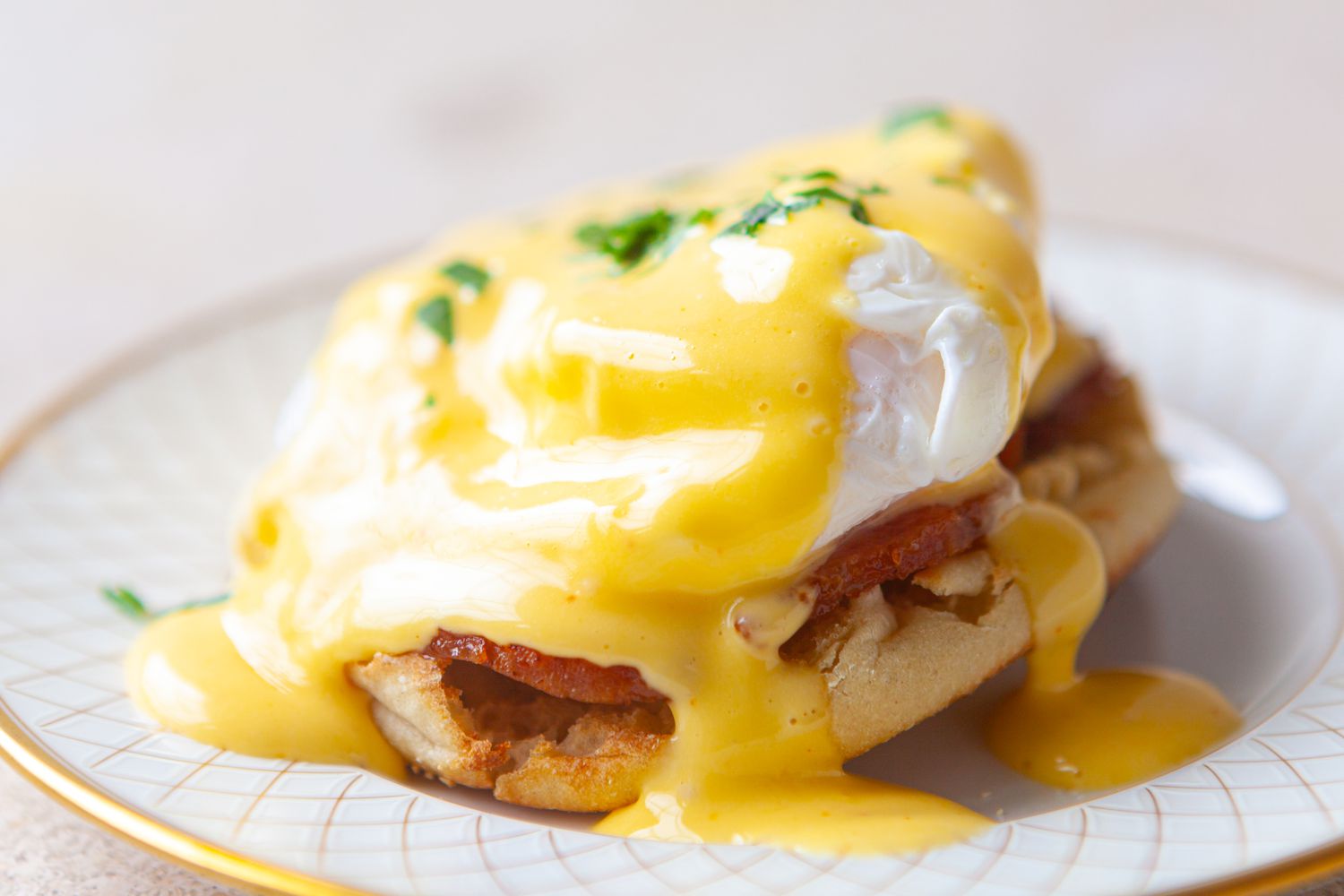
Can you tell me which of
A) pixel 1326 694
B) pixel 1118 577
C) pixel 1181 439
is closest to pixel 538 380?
pixel 1118 577

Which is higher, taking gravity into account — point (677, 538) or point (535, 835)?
point (677, 538)

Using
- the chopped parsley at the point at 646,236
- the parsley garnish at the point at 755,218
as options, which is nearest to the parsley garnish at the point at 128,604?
the chopped parsley at the point at 646,236

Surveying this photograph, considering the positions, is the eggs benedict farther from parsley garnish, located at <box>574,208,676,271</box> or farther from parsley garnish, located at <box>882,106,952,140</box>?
parsley garnish, located at <box>882,106,952,140</box>

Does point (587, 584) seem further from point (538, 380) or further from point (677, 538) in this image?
point (538, 380)

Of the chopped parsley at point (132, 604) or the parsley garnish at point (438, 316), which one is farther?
the chopped parsley at point (132, 604)

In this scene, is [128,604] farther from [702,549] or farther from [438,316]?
[702,549]

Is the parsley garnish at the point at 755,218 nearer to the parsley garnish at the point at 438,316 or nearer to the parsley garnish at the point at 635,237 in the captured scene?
the parsley garnish at the point at 635,237

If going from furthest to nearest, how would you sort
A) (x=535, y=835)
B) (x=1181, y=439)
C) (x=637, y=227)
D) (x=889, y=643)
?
(x=1181, y=439) → (x=637, y=227) → (x=889, y=643) → (x=535, y=835)
